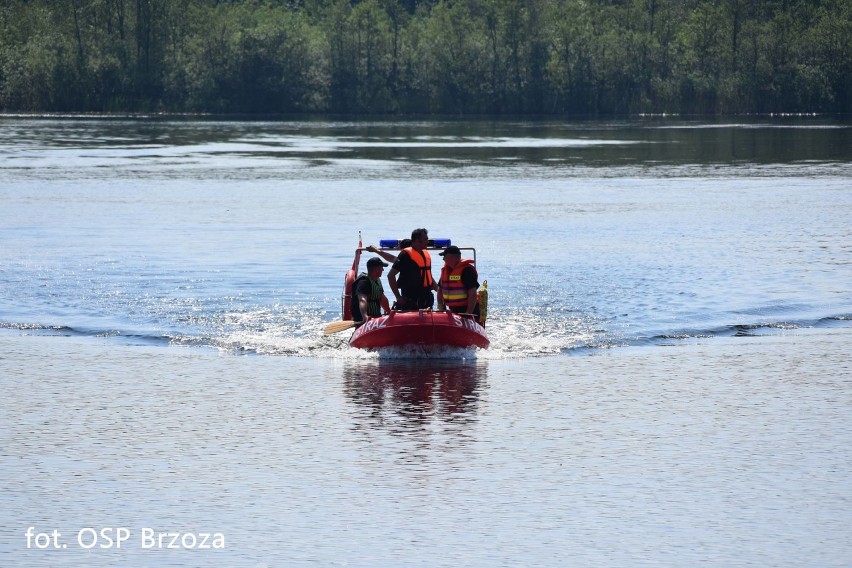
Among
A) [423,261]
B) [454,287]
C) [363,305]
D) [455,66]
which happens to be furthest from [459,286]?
[455,66]

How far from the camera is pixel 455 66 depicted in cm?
12875

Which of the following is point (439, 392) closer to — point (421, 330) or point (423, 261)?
point (421, 330)

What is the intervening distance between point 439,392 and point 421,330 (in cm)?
207

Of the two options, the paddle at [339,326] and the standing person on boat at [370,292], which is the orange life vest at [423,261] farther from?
the paddle at [339,326]

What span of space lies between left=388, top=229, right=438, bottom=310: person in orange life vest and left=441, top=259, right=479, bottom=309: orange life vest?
22 cm

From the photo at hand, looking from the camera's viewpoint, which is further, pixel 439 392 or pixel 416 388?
pixel 416 388

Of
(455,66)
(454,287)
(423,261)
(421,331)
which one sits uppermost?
(455,66)

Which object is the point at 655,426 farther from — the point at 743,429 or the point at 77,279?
the point at 77,279

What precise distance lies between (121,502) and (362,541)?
7.86 ft

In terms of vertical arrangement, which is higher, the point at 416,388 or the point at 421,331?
the point at 421,331

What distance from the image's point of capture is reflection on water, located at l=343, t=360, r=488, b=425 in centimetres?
1650

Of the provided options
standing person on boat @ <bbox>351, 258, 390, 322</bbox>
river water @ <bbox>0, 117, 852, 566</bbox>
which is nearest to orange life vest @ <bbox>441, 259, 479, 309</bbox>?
river water @ <bbox>0, 117, 852, 566</bbox>

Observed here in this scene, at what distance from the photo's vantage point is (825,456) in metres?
14.4

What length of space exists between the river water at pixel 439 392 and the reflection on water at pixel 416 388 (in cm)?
6
